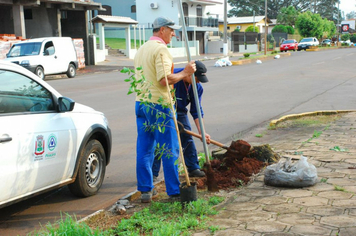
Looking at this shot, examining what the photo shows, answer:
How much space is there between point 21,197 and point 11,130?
2.19 ft

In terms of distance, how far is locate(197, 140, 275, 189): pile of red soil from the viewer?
17.9 ft

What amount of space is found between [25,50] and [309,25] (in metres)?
55.2

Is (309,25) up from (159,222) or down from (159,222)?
up

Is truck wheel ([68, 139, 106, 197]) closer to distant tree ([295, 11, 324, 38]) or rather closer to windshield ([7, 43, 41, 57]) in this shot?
windshield ([7, 43, 41, 57])

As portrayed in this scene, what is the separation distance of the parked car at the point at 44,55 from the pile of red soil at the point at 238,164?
16256 millimetres

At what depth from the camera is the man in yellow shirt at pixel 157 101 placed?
4570 millimetres

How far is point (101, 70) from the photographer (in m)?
28.5

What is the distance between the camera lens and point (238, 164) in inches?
230

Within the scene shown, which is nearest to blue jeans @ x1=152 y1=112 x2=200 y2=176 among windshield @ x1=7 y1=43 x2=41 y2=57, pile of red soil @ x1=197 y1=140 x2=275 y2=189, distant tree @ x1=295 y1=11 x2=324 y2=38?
pile of red soil @ x1=197 y1=140 x2=275 y2=189

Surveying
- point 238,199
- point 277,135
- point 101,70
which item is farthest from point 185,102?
point 101,70

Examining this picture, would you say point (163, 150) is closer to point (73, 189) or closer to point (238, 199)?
point (238, 199)

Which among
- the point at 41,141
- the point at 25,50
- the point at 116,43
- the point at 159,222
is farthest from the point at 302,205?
the point at 116,43

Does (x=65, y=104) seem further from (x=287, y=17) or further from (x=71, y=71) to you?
(x=287, y=17)

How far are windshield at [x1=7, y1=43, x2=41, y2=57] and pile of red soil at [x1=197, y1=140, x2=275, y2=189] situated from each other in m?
17.5
